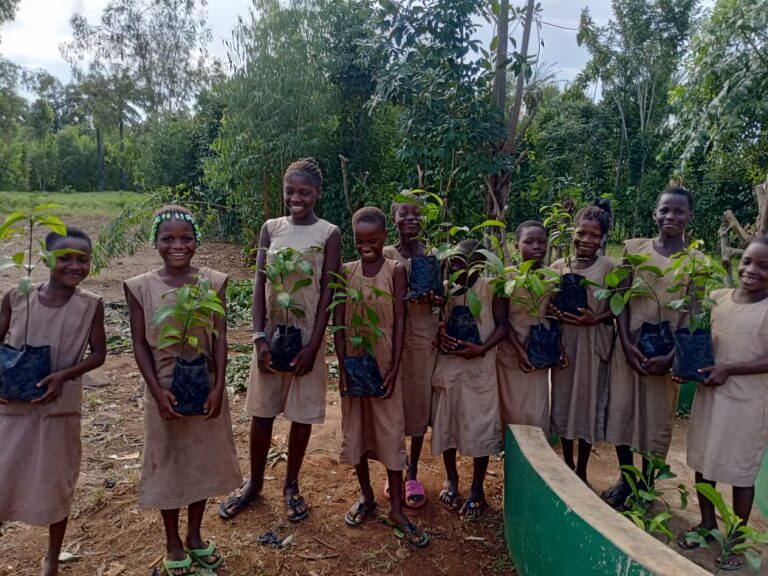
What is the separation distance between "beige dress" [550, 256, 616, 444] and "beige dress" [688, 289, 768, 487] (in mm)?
534

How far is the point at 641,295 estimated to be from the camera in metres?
2.70

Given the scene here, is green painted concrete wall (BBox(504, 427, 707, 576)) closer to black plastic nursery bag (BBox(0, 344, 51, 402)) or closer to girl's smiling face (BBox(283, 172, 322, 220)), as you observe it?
girl's smiling face (BBox(283, 172, 322, 220))

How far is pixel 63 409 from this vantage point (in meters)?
2.16

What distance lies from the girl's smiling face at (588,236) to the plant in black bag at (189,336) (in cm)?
182

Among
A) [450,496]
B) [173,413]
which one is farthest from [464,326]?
[173,413]

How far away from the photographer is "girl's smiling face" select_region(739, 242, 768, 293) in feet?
7.70

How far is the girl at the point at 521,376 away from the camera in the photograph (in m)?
2.77

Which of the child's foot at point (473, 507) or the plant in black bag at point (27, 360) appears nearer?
the plant in black bag at point (27, 360)

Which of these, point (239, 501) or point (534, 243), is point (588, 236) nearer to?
point (534, 243)

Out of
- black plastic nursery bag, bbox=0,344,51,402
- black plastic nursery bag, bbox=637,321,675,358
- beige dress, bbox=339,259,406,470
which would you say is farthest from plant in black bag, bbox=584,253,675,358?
black plastic nursery bag, bbox=0,344,51,402

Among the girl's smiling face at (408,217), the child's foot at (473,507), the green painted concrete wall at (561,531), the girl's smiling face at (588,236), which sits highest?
the girl's smiling face at (408,217)

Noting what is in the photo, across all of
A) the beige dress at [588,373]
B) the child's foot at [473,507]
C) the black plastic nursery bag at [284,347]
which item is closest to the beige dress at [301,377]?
the black plastic nursery bag at [284,347]

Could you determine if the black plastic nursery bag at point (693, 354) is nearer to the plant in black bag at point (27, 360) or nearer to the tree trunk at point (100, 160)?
the plant in black bag at point (27, 360)

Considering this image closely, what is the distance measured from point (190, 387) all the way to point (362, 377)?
75 cm
